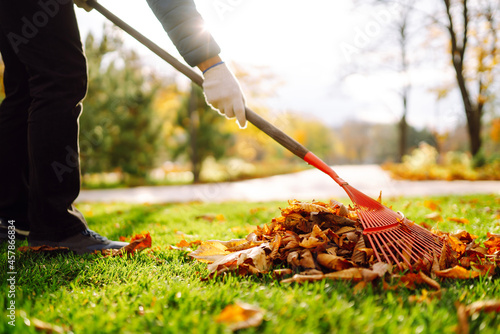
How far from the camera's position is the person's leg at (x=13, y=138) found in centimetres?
199

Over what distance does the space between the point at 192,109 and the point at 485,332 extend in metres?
11.2

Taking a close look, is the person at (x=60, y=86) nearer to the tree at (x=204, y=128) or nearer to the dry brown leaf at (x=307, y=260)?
the dry brown leaf at (x=307, y=260)

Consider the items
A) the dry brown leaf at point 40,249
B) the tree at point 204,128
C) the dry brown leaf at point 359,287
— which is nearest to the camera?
the dry brown leaf at point 359,287

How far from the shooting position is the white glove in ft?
5.93

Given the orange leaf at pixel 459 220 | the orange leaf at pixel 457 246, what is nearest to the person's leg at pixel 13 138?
the orange leaf at pixel 457 246

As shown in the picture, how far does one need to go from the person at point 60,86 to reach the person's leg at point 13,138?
4.7 inches

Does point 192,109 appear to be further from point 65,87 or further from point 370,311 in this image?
point 370,311

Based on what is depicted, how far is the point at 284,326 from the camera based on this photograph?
3.18 ft

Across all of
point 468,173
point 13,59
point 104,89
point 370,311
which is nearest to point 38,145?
point 13,59

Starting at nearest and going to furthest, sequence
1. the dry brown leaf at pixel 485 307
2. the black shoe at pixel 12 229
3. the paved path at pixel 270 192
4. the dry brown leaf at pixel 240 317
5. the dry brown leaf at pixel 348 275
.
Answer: the dry brown leaf at pixel 240 317
the dry brown leaf at pixel 485 307
the dry brown leaf at pixel 348 275
the black shoe at pixel 12 229
the paved path at pixel 270 192

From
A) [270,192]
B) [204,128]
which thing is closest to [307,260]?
[270,192]

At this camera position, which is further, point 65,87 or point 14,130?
point 14,130

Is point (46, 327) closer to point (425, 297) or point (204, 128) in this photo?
point (425, 297)

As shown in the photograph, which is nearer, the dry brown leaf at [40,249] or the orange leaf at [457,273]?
the orange leaf at [457,273]
